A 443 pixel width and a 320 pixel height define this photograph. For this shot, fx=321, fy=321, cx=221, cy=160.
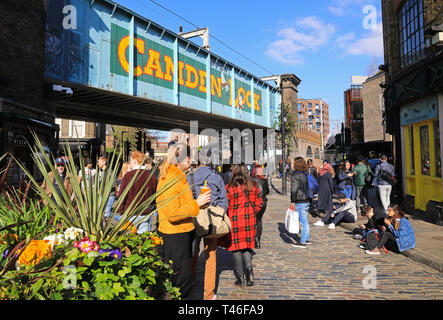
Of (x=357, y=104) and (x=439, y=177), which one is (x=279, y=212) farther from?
(x=357, y=104)

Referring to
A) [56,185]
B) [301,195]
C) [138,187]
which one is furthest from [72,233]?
[301,195]

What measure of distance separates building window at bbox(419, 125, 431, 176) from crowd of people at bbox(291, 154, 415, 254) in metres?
1.56

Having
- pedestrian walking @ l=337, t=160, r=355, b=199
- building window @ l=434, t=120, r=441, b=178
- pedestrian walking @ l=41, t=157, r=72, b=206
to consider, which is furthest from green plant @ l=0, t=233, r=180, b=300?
building window @ l=434, t=120, r=441, b=178

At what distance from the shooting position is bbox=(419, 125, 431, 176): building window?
1061 centimetres

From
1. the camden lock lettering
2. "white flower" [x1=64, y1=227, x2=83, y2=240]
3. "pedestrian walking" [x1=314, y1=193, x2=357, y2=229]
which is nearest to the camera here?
"white flower" [x1=64, y1=227, x2=83, y2=240]

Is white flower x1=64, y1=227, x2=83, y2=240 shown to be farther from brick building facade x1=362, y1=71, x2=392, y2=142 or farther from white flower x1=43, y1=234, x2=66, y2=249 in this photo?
brick building facade x1=362, y1=71, x2=392, y2=142

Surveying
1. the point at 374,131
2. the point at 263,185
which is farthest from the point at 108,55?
the point at 374,131

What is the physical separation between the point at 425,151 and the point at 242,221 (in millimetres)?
9022

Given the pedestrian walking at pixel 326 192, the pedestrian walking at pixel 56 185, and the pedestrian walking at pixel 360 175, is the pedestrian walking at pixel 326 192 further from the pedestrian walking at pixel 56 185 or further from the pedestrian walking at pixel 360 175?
the pedestrian walking at pixel 56 185

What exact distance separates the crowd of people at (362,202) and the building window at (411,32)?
4.28 meters

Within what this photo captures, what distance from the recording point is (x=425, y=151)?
35.5 feet

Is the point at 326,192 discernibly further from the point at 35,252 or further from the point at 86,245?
the point at 35,252

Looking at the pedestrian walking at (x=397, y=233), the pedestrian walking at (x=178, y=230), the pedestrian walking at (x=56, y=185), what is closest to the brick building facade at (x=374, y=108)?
the pedestrian walking at (x=397, y=233)

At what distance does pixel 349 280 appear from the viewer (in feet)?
16.0
